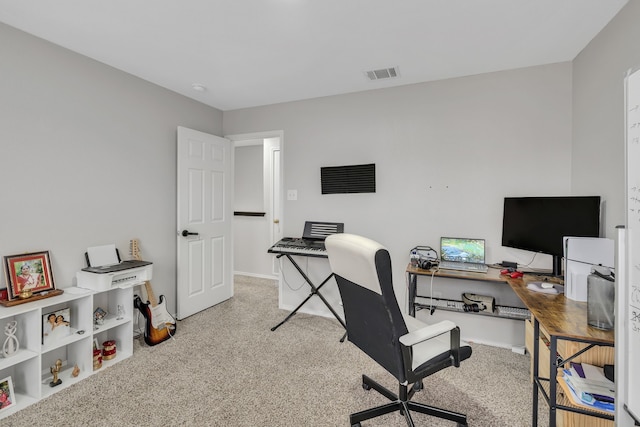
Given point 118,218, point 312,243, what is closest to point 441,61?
point 312,243

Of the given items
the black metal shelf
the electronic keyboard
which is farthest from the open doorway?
the black metal shelf

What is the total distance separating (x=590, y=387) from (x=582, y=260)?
678mm

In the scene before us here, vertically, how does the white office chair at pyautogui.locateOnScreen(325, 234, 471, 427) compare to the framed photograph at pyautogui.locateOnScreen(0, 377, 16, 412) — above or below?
above

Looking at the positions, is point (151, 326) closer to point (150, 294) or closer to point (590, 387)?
point (150, 294)

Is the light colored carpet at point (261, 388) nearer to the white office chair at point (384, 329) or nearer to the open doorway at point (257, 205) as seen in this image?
the white office chair at point (384, 329)

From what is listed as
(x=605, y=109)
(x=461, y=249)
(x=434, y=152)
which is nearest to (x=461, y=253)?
(x=461, y=249)

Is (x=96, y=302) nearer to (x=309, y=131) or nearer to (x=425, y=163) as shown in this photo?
(x=309, y=131)

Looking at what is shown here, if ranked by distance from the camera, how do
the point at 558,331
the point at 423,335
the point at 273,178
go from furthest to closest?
the point at 273,178, the point at 423,335, the point at 558,331

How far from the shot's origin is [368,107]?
3229 mm

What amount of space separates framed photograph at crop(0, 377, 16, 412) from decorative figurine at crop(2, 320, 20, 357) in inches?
6.5

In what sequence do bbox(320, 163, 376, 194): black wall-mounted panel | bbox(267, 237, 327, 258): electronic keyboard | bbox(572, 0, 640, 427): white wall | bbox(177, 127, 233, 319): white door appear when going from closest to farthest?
bbox(572, 0, 640, 427): white wall → bbox(267, 237, 327, 258): electronic keyboard → bbox(320, 163, 376, 194): black wall-mounted panel → bbox(177, 127, 233, 319): white door

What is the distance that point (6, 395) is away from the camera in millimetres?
1901

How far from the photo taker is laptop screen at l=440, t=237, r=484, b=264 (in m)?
2.79

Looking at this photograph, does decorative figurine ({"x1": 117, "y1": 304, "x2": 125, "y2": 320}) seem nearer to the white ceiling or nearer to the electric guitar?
the electric guitar
